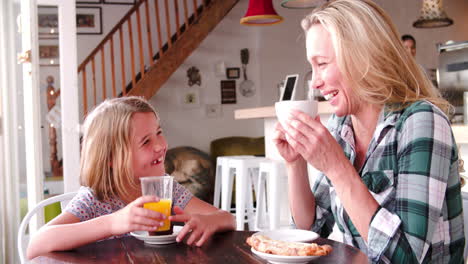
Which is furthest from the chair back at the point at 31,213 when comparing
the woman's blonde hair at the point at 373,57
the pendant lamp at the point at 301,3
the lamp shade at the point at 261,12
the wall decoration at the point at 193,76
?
the wall decoration at the point at 193,76

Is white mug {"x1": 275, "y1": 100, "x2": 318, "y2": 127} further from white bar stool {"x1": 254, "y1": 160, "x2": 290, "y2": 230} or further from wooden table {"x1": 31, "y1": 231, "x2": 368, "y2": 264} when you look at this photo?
white bar stool {"x1": 254, "y1": 160, "x2": 290, "y2": 230}

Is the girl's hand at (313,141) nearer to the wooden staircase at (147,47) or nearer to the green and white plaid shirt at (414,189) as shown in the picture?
the green and white plaid shirt at (414,189)

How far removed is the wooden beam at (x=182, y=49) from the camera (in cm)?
657

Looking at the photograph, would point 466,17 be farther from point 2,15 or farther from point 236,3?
point 2,15

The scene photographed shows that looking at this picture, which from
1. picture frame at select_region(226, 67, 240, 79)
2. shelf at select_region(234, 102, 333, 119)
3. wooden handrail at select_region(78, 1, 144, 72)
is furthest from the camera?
picture frame at select_region(226, 67, 240, 79)

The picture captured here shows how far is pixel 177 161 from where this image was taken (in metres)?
6.61

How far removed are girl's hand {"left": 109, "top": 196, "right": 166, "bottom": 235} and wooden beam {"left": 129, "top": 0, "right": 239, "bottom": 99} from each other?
17.9ft

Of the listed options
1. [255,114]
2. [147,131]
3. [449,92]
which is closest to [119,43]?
[255,114]

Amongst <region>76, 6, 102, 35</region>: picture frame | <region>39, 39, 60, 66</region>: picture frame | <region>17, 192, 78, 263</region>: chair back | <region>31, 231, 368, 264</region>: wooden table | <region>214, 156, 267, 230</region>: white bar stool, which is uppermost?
<region>76, 6, 102, 35</region>: picture frame

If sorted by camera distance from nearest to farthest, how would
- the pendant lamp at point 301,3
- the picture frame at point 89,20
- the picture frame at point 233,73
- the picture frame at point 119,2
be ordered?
the pendant lamp at point 301,3, the picture frame at point 89,20, the picture frame at point 119,2, the picture frame at point 233,73

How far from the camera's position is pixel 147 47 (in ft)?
23.6

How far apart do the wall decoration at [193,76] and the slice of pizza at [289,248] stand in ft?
20.6


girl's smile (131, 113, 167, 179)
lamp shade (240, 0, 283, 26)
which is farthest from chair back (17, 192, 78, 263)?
lamp shade (240, 0, 283, 26)

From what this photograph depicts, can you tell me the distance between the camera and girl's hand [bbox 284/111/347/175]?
110cm
